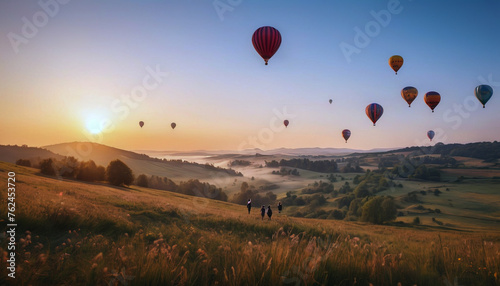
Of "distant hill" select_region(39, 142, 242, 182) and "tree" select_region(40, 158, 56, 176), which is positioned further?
"distant hill" select_region(39, 142, 242, 182)

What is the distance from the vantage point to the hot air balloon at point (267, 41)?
3572cm

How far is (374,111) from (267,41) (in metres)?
36.3

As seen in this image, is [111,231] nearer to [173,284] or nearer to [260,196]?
[173,284]

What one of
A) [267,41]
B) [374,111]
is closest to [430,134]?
[374,111]

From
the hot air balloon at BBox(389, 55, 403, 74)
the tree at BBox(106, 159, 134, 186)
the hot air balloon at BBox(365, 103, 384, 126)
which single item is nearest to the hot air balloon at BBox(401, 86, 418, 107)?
the hot air balloon at BBox(365, 103, 384, 126)

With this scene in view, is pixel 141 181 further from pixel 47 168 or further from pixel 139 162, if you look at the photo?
Answer: pixel 139 162

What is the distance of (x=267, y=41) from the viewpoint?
117ft

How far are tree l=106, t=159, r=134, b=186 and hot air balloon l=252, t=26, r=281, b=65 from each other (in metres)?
51.4

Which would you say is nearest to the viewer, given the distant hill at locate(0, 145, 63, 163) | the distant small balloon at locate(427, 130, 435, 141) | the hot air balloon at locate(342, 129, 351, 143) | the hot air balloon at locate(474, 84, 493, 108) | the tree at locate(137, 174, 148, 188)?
the hot air balloon at locate(474, 84, 493, 108)

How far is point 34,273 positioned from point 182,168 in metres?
174

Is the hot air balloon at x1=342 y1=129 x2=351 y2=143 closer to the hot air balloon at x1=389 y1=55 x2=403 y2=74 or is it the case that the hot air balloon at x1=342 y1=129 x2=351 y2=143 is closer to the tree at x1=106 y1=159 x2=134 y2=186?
the hot air balloon at x1=389 y1=55 x2=403 y2=74

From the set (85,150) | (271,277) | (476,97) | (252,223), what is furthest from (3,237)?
(85,150)

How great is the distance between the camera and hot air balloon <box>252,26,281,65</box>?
35.7 meters

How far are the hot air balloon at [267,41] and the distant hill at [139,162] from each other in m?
115
